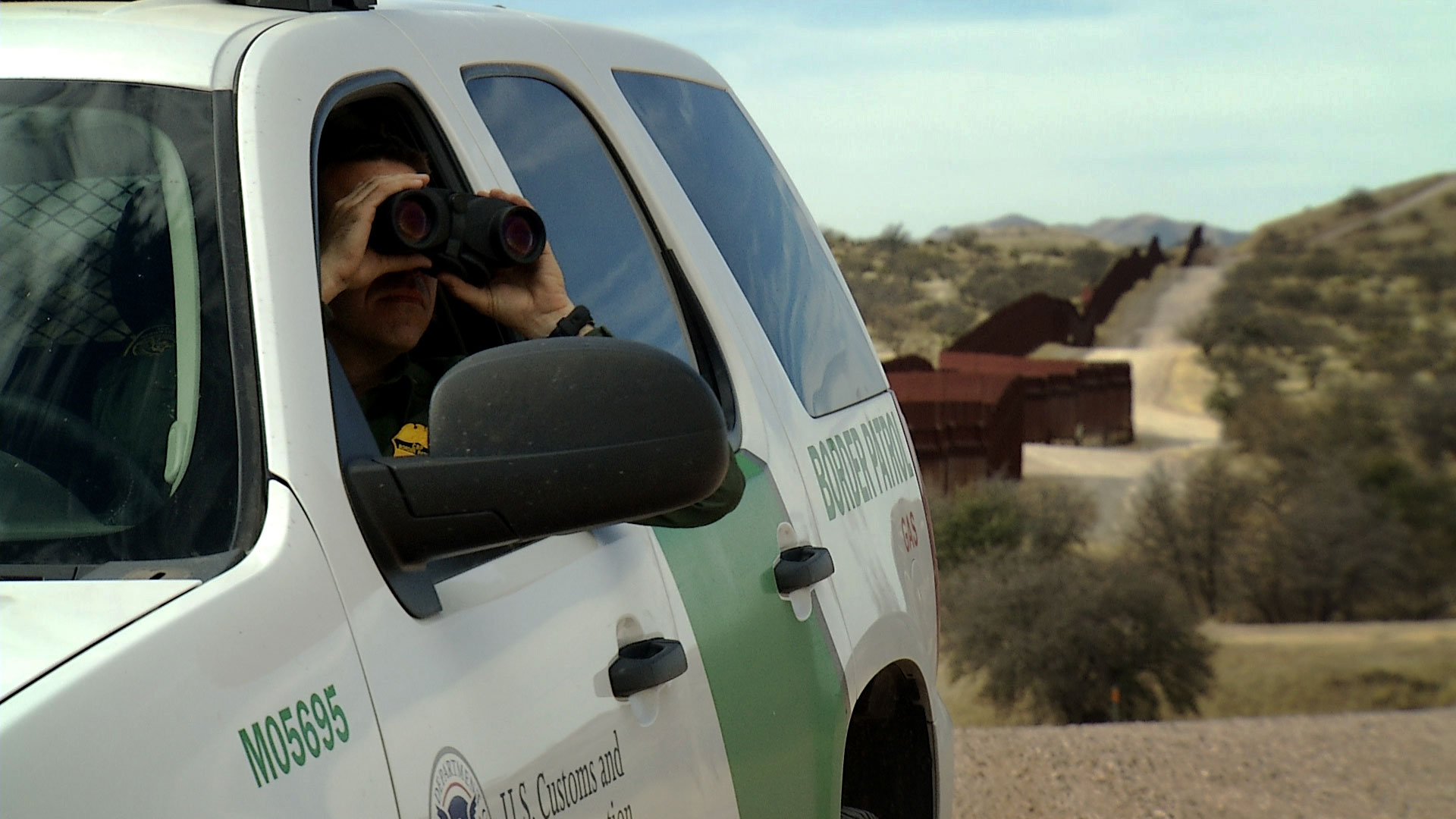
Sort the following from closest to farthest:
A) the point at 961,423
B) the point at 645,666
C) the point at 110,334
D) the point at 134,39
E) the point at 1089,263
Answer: the point at 110,334
the point at 134,39
the point at 645,666
the point at 961,423
the point at 1089,263

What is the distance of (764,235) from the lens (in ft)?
11.6

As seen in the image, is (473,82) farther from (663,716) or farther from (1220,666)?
(1220,666)

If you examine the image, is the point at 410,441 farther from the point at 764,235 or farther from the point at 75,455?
the point at 764,235

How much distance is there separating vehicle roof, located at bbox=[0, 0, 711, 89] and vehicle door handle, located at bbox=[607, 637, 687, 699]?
83 centimetres

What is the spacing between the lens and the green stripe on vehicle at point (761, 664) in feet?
8.27

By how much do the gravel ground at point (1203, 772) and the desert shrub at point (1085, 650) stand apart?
12793mm

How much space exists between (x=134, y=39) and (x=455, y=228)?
0.45 metres

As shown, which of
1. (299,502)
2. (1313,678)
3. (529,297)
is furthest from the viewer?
(1313,678)

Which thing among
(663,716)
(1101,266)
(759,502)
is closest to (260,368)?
(663,716)

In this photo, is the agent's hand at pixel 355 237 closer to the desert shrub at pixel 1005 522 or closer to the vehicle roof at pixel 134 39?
the vehicle roof at pixel 134 39

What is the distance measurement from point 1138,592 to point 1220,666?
1452 millimetres

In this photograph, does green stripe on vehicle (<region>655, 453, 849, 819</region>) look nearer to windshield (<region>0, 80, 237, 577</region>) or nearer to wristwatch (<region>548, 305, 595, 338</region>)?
wristwatch (<region>548, 305, 595, 338</region>)

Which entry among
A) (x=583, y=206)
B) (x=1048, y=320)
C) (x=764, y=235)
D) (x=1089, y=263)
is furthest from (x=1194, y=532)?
(x=1089, y=263)

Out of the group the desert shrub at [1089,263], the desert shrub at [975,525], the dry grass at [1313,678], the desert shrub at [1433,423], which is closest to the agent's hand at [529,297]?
the dry grass at [1313,678]
